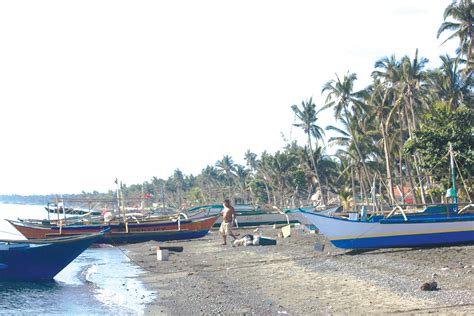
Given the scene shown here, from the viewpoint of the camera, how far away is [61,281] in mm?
20766

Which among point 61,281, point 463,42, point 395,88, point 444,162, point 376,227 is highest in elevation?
point 463,42

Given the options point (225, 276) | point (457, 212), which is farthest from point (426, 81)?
point (225, 276)

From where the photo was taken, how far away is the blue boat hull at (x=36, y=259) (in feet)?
66.1

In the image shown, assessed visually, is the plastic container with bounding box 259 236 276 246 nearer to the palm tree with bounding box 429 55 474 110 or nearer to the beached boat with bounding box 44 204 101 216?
the beached boat with bounding box 44 204 101 216

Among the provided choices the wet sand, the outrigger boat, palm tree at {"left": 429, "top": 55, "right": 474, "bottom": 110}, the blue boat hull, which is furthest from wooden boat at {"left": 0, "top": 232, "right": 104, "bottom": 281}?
palm tree at {"left": 429, "top": 55, "right": 474, "bottom": 110}

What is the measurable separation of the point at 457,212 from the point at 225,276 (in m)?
8.18

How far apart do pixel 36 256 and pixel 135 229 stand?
585 inches

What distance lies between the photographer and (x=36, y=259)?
2045 cm

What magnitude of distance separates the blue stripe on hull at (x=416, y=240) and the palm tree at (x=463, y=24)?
2220 centimetres

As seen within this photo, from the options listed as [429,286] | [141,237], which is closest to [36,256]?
[429,286]

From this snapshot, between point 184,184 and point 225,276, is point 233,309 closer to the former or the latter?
point 225,276

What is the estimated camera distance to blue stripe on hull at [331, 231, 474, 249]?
1873 cm

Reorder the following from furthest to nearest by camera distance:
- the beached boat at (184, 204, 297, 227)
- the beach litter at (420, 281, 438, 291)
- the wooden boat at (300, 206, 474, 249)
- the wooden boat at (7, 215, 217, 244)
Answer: the beached boat at (184, 204, 297, 227), the wooden boat at (7, 215, 217, 244), the wooden boat at (300, 206, 474, 249), the beach litter at (420, 281, 438, 291)

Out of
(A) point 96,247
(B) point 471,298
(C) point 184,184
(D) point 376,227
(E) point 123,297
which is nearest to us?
(B) point 471,298
